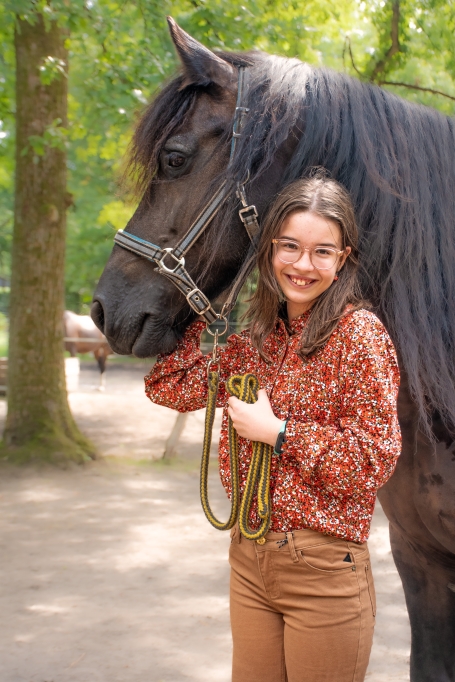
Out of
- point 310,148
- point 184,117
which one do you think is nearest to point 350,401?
point 310,148

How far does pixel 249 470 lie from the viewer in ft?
4.99

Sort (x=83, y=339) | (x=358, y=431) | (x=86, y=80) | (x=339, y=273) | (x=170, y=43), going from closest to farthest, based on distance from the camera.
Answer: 1. (x=358, y=431)
2. (x=339, y=273)
3. (x=170, y=43)
4. (x=86, y=80)
5. (x=83, y=339)

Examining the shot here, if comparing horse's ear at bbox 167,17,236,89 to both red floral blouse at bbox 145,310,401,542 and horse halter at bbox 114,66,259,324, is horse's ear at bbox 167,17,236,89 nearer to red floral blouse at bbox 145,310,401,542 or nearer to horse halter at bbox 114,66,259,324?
horse halter at bbox 114,66,259,324

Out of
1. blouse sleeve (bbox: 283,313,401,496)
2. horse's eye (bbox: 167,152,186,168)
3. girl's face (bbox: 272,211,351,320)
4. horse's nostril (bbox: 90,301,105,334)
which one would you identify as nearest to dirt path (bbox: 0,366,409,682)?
horse's nostril (bbox: 90,301,105,334)

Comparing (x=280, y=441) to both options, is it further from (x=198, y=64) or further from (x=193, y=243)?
(x=198, y=64)

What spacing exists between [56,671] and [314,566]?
6.91 feet

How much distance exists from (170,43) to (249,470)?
5745 millimetres

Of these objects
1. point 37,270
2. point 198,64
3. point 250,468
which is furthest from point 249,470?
point 37,270

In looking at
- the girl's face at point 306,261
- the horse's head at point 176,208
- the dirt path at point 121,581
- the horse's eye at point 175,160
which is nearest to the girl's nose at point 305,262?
the girl's face at point 306,261

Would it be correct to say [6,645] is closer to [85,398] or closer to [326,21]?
[326,21]

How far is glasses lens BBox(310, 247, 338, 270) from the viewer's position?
4.96ft

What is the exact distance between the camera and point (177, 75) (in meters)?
1.85

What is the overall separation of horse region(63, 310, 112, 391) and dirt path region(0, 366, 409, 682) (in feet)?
21.6

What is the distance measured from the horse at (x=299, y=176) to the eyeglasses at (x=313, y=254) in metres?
0.20
